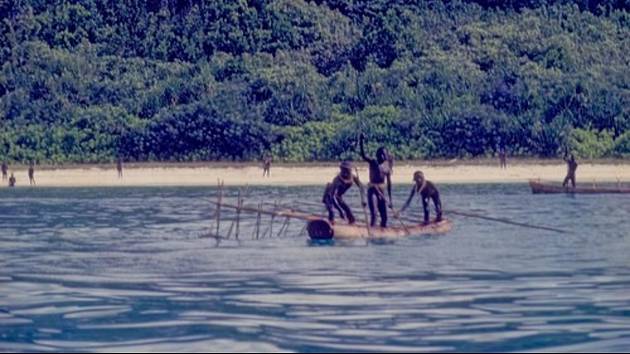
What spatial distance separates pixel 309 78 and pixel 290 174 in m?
15.3

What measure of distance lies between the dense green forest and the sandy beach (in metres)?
2.18

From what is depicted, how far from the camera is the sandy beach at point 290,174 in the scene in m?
79.8

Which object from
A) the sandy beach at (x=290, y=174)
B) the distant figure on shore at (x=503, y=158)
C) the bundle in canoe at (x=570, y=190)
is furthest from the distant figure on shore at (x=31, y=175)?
the bundle in canoe at (x=570, y=190)

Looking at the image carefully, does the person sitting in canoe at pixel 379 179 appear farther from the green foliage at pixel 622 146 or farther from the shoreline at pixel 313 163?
the green foliage at pixel 622 146

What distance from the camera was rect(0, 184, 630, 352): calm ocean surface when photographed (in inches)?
818

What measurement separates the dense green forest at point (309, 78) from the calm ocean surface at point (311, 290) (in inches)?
1503

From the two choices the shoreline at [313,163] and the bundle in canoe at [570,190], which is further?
the shoreline at [313,163]

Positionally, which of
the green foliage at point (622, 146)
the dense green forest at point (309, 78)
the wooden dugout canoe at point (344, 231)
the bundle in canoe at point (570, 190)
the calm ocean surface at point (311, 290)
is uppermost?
the dense green forest at point (309, 78)

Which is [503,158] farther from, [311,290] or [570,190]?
[311,290]

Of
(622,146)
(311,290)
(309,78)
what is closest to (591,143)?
(622,146)

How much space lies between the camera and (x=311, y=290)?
2655 centimetres

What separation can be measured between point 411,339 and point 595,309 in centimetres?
420

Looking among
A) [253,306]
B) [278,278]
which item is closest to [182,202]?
[278,278]

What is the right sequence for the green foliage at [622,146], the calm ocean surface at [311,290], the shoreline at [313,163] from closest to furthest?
1. the calm ocean surface at [311,290]
2. the shoreline at [313,163]
3. the green foliage at [622,146]
